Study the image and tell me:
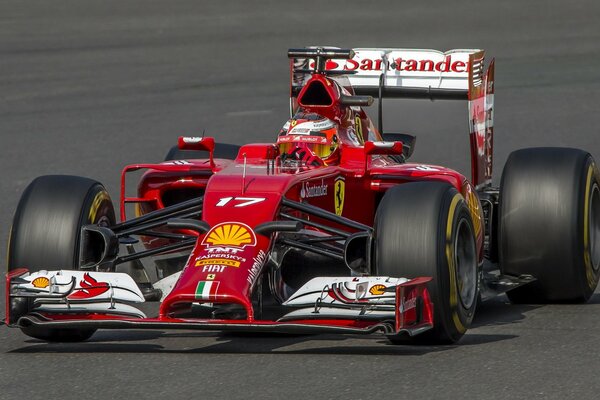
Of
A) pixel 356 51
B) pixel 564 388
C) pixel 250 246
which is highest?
pixel 356 51

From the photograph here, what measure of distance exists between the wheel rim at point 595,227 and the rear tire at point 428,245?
170cm

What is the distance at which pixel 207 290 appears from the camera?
23.6 ft

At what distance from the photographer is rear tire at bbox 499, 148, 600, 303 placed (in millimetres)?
8734

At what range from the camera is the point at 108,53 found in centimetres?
2323

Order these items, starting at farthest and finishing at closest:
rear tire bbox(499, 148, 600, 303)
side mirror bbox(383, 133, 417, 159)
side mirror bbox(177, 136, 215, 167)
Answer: side mirror bbox(383, 133, 417, 159) < side mirror bbox(177, 136, 215, 167) < rear tire bbox(499, 148, 600, 303)

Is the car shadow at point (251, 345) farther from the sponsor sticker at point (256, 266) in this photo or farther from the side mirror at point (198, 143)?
the side mirror at point (198, 143)

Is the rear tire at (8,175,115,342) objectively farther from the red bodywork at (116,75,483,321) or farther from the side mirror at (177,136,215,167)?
the side mirror at (177,136,215,167)

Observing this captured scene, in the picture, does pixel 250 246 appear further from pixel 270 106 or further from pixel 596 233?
pixel 270 106

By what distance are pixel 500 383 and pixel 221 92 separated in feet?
43.6

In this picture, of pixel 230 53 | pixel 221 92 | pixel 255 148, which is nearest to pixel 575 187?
pixel 255 148

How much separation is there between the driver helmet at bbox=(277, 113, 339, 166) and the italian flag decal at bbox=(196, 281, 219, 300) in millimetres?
1797

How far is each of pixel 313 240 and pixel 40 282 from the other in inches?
58.2

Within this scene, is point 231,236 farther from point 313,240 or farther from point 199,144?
point 199,144

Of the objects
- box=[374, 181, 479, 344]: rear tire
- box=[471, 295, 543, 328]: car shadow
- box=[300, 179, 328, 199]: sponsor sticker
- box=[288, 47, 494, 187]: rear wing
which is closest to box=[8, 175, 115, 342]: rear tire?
box=[300, 179, 328, 199]: sponsor sticker
